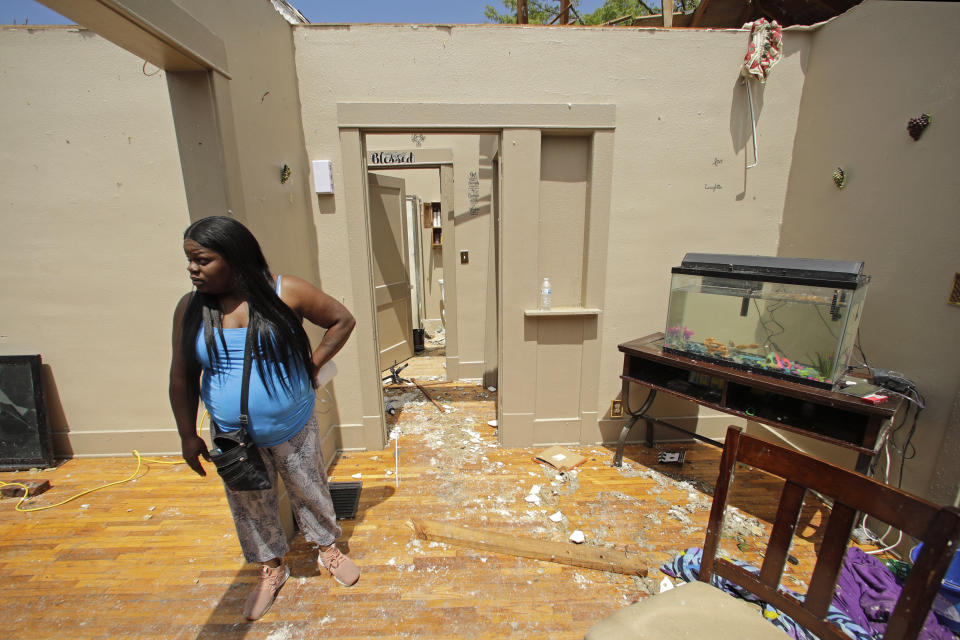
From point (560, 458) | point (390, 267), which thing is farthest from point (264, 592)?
point (390, 267)

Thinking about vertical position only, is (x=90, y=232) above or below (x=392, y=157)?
below

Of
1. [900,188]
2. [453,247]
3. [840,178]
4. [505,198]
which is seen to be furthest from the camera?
[453,247]

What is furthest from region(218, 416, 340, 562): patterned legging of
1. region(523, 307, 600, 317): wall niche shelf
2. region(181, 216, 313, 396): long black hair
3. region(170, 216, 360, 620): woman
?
region(523, 307, 600, 317): wall niche shelf

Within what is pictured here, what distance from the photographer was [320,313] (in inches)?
68.7

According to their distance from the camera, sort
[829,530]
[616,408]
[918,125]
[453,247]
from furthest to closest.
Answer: [453,247] < [616,408] < [918,125] < [829,530]

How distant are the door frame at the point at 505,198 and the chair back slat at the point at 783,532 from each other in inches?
74.5

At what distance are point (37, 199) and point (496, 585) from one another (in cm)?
411

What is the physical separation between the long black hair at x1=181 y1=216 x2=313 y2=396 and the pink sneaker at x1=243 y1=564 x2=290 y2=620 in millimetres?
1042

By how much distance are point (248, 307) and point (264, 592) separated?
4.71 feet

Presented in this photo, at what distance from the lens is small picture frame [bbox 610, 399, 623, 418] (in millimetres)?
3238

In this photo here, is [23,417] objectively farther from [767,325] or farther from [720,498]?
[767,325]

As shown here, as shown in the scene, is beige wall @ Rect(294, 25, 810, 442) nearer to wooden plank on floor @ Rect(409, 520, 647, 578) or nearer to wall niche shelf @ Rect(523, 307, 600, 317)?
wall niche shelf @ Rect(523, 307, 600, 317)

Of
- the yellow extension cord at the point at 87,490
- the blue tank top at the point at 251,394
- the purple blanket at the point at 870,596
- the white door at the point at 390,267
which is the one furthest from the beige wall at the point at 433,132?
the white door at the point at 390,267

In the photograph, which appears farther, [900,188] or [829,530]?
[900,188]
